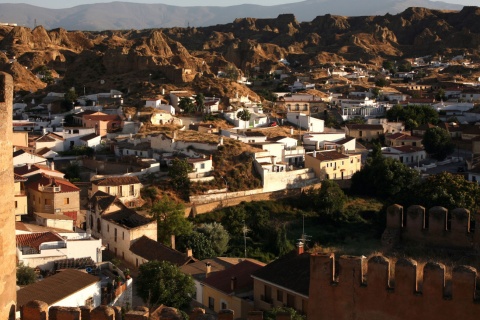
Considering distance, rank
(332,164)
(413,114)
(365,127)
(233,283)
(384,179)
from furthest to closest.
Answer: (413,114) → (365,127) → (332,164) → (384,179) → (233,283)

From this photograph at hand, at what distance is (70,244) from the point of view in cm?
2289

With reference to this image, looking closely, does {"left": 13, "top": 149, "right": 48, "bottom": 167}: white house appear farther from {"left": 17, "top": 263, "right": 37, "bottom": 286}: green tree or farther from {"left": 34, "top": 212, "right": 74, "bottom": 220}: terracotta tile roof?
{"left": 17, "top": 263, "right": 37, "bottom": 286}: green tree

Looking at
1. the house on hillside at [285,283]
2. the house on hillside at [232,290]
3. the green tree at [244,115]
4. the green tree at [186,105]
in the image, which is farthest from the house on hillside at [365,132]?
the house on hillside at [285,283]

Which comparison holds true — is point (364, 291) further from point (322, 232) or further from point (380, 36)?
point (380, 36)

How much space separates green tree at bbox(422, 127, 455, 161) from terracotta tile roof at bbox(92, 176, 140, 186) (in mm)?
20374

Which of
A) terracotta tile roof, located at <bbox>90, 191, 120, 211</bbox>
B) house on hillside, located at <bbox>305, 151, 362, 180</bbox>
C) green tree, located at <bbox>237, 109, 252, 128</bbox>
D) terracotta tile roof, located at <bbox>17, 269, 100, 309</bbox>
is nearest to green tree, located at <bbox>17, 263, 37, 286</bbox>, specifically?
terracotta tile roof, located at <bbox>17, 269, 100, 309</bbox>

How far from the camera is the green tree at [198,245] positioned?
26891 millimetres

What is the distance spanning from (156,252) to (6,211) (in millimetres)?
18720

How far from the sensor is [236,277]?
20141mm

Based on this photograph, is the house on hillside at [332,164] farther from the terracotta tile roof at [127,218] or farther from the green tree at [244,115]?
the terracotta tile roof at [127,218]

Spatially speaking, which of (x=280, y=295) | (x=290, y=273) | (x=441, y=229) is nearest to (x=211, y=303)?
(x=280, y=295)

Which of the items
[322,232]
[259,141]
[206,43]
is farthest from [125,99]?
[206,43]

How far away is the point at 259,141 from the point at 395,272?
111 feet

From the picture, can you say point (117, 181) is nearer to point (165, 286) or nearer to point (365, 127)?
point (165, 286)
